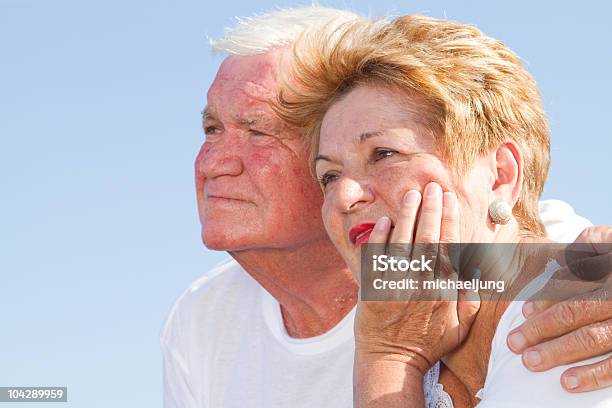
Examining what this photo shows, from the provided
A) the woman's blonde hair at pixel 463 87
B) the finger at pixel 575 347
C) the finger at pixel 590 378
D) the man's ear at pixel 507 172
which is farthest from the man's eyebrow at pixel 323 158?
Result: the finger at pixel 590 378

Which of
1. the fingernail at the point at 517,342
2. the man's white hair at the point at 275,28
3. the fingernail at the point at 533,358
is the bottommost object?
the fingernail at the point at 533,358

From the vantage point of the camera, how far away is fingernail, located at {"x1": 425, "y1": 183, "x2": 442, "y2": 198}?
3256 millimetres

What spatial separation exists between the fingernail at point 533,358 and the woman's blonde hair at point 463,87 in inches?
26.4

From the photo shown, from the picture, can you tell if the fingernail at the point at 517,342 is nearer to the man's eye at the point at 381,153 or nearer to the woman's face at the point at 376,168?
the woman's face at the point at 376,168

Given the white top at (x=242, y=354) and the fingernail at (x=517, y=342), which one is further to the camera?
the white top at (x=242, y=354)

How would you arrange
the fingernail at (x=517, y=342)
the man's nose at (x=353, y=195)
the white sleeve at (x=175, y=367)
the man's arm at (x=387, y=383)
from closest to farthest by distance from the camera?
the fingernail at (x=517, y=342), the man's arm at (x=387, y=383), the man's nose at (x=353, y=195), the white sleeve at (x=175, y=367)

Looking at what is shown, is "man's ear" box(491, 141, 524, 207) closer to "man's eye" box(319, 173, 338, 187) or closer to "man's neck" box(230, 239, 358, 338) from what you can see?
"man's eye" box(319, 173, 338, 187)

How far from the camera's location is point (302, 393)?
471cm

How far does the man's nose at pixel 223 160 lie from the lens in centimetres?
450

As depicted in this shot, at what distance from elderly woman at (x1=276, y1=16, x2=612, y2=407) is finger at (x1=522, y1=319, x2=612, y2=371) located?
36 centimetres

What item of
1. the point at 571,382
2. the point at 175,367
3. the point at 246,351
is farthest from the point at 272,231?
the point at 571,382

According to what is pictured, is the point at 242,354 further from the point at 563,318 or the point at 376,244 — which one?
the point at 563,318

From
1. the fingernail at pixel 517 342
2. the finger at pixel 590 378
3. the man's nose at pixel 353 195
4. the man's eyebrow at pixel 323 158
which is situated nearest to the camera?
the finger at pixel 590 378

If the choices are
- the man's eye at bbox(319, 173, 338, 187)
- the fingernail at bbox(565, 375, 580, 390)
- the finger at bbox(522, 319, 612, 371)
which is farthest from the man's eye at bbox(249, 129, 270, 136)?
the fingernail at bbox(565, 375, 580, 390)
